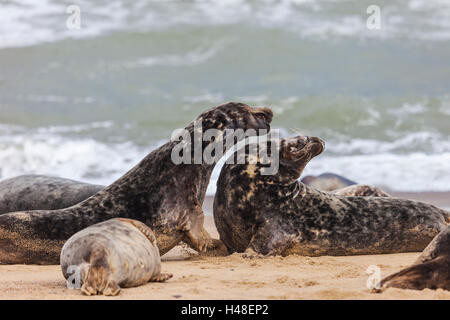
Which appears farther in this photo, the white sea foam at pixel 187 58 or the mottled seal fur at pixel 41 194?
the white sea foam at pixel 187 58

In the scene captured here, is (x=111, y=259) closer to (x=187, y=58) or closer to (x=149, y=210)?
(x=149, y=210)

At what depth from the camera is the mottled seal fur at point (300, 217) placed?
23.6 ft

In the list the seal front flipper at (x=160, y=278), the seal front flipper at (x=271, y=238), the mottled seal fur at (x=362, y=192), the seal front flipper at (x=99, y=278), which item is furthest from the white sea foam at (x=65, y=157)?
the seal front flipper at (x=99, y=278)

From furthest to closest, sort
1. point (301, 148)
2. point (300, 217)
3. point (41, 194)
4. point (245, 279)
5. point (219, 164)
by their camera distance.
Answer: point (219, 164) < point (41, 194) < point (301, 148) < point (300, 217) < point (245, 279)

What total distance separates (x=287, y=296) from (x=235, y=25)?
2118 centimetres

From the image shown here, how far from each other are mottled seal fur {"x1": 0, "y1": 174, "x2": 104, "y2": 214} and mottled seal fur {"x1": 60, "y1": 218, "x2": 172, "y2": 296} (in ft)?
8.74

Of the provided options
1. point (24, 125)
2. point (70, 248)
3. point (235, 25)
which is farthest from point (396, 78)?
point (70, 248)

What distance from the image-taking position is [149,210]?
705 cm

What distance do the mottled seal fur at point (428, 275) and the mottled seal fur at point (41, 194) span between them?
13.6 feet

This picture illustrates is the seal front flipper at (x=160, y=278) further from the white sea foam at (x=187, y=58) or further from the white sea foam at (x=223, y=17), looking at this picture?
the white sea foam at (x=223, y=17)

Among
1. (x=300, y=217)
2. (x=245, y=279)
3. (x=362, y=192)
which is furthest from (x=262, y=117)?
(x=245, y=279)

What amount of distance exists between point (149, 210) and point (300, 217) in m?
1.35

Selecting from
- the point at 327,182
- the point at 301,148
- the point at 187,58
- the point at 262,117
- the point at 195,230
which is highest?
the point at 187,58

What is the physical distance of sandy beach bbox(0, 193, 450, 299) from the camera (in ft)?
15.6
